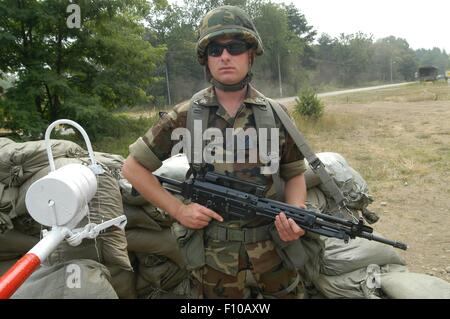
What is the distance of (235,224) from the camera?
1.79 meters

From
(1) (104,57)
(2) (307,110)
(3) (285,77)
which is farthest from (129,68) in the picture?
(3) (285,77)

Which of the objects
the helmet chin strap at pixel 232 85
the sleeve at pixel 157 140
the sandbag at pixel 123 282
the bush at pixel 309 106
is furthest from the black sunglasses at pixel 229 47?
the bush at pixel 309 106

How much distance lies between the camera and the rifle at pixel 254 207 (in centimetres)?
166

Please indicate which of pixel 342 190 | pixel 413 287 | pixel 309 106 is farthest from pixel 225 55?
pixel 309 106

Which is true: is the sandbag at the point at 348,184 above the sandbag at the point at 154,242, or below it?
above

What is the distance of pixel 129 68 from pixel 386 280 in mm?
7426

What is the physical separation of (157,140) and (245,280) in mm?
769

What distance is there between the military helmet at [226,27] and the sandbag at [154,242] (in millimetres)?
1326

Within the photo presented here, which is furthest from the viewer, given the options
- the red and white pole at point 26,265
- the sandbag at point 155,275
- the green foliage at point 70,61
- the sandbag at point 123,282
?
the green foliage at point 70,61

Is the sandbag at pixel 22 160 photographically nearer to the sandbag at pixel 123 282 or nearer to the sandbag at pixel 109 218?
the sandbag at pixel 109 218

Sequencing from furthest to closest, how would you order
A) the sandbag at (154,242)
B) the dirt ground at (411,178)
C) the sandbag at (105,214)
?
1. the dirt ground at (411,178)
2. the sandbag at (154,242)
3. the sandbag at (105,214)

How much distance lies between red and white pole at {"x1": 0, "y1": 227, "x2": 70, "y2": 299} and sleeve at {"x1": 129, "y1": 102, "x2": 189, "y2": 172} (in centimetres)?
57

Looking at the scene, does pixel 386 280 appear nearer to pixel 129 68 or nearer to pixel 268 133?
pixel 268 133

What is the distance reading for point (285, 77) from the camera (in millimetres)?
36562
